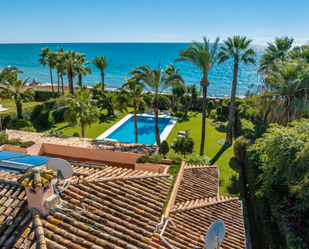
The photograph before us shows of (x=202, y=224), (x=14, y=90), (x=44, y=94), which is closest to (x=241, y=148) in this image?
(x=202, y=224)

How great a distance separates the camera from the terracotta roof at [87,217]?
5.14m

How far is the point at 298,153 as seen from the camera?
819cm

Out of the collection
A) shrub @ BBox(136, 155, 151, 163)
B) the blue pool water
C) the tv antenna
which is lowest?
the blue pool water

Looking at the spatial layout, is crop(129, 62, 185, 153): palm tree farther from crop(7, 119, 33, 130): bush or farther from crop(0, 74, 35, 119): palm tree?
crop(7, 119, 33, 130): bush

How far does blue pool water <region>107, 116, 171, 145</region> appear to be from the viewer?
26422mm

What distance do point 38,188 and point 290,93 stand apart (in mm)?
15764

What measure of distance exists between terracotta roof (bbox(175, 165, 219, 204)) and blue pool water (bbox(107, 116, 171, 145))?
1229 cm

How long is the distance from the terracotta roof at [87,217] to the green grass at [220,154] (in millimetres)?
10118

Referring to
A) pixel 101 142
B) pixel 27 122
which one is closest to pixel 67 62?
pixel 27 122

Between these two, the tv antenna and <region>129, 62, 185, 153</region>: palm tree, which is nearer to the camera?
the tv antenna

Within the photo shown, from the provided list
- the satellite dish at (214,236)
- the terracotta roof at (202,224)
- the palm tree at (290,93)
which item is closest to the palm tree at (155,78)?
the palm tree at (290,93)

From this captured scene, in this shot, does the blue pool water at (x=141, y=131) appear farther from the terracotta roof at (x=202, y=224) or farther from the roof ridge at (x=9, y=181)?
the roof ridge at (x=9, y=181)

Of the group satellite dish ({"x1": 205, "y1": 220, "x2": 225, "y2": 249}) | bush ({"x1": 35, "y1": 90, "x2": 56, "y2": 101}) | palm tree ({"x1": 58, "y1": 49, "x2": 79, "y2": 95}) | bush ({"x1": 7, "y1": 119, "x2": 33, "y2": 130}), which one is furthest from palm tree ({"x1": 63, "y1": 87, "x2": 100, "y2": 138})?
bush ({"x1": 35, "y1": 90, "x2": 56, "y2": 101})

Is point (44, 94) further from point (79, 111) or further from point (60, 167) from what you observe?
point (60, 167)
